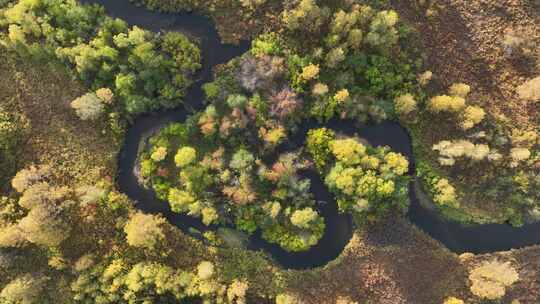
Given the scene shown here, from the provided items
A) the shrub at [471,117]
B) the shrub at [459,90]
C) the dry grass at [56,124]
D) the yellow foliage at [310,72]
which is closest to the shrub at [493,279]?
the shrub at [471,117]

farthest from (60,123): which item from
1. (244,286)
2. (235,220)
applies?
(244,286)

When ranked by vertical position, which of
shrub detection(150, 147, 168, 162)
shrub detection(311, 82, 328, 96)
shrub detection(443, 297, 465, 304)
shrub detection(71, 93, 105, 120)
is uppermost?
shrub detection(311, 82, 328, 96)

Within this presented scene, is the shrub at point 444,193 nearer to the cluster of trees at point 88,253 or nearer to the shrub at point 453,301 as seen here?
the shrub at point 453,301

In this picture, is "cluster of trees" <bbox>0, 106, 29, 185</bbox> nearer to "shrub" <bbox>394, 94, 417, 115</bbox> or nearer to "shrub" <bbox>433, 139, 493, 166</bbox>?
"shrub" <bbox>394, 94, 417, 115</bbox>

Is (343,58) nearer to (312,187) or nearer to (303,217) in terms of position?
(312,187)

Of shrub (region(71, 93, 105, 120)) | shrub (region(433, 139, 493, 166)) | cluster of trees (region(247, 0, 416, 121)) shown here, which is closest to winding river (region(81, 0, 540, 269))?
cluster of trees (region(247, 0, 416, 121))

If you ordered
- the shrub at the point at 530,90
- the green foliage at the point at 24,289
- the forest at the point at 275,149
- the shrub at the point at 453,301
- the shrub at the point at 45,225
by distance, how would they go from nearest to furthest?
the shrub at the point at 45,225
the green foliage at the point at 24,289
the shrub at the point at 453,301
the forest at the point at 275,149
the shrub at the point at 530,90

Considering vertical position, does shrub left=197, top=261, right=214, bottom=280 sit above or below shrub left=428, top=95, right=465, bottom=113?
below

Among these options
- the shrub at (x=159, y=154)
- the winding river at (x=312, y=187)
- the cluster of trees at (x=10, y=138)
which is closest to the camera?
the shrub at (x=159, y=154)
